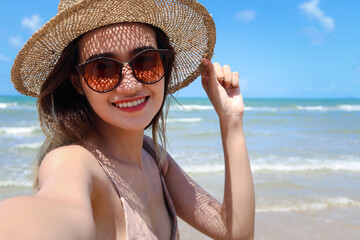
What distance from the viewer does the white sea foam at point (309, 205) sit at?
444 centimetres

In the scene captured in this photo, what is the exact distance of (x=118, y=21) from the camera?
1.53m

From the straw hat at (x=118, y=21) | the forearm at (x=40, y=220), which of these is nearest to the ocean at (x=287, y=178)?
the straw hat at (x=118, y=21)

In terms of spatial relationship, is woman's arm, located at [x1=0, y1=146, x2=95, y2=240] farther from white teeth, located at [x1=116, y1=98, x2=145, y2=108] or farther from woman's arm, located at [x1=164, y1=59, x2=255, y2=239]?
woman's arm, located at [x1=164, y1=59, x2=255, y2=239]

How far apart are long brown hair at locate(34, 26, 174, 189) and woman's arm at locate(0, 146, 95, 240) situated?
337mm

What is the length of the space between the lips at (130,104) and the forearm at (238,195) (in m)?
0.65

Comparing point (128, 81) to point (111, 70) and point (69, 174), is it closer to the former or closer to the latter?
point (111, 70)

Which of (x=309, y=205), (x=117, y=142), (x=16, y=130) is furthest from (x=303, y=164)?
(x=16, y=130)

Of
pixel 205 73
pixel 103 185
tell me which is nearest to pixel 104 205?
pixel 103 185

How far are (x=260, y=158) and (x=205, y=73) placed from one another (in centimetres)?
586

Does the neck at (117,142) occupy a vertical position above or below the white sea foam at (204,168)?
above

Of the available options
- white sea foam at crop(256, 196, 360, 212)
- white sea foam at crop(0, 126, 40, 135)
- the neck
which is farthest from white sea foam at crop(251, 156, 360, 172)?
white sea foam at crop(0, 126, 40, 135)

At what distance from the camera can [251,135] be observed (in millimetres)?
11836

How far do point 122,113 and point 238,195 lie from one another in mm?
829

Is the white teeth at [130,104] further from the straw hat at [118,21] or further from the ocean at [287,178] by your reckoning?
the ocean at [287,178]
